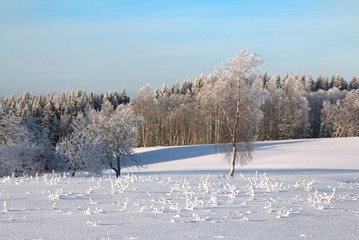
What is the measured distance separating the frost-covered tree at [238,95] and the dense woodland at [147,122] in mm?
122

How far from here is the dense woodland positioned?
1602 inches

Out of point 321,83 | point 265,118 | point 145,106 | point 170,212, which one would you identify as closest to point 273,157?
point 265,118

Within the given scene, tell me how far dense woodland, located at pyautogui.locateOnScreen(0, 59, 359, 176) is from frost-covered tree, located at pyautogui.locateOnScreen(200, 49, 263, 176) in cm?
12

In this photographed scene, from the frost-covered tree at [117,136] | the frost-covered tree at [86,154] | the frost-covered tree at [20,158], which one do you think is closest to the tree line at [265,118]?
the frost-covered tree at [20,158]

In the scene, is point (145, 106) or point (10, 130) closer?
point (10, 130)

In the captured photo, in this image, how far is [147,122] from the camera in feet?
274

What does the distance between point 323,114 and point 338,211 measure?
81174 mm

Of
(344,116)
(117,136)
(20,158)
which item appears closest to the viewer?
(20,158)

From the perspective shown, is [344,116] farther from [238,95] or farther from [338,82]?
[238,95]

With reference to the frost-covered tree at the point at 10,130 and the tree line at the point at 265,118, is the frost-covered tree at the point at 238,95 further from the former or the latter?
the tree line at the point at 265,118

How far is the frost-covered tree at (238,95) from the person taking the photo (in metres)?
27.4

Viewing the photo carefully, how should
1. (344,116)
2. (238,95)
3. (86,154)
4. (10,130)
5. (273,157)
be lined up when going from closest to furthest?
(238,95) < (86,154) < (10,130) < (273,157) < (344,116)

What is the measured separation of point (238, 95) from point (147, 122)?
56684 mm

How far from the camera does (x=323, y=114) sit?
283 ft
